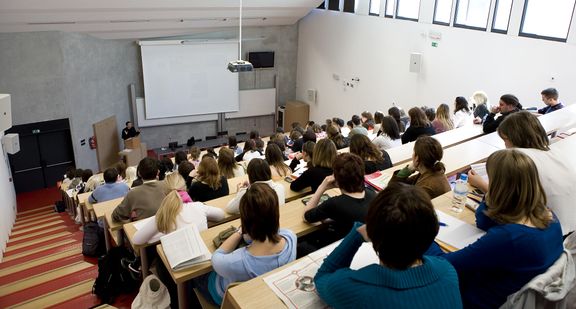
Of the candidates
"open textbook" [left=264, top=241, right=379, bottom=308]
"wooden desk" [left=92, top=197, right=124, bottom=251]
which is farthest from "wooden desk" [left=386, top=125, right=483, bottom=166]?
"wooden desk" [left=92, top=197, right=124, bottom=251]

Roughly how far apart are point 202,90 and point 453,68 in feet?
24.3

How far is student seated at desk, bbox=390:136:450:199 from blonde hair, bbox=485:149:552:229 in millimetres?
1144

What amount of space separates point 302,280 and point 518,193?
1.06 m

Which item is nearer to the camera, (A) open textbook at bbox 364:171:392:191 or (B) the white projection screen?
(A) open textbook at bbox 364:171:392:191

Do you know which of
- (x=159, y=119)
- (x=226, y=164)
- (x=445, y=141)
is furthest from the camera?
(x=159, y=119)

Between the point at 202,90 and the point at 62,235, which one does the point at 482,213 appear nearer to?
the point at 62,235

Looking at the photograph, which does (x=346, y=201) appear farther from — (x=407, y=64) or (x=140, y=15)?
(x=140, y=15)

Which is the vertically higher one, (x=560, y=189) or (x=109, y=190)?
(x=560, y=189)

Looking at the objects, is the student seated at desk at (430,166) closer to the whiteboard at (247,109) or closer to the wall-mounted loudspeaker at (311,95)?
the wall-mounted loudspeaker at (311,95)

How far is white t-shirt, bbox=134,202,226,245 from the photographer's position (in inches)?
124

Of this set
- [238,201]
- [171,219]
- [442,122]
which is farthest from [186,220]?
[442,122]

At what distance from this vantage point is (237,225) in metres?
3.14

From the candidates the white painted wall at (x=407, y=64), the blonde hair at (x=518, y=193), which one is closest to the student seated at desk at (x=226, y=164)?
the blonde hair at (x=518, y=193)

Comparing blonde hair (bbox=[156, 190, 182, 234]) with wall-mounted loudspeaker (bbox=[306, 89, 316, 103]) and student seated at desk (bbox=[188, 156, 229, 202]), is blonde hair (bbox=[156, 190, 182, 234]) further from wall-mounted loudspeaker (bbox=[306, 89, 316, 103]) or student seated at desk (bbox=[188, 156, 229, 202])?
wall-mounted loudspeaker (bbox=[306, 89, 316, 103])
